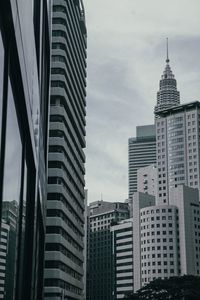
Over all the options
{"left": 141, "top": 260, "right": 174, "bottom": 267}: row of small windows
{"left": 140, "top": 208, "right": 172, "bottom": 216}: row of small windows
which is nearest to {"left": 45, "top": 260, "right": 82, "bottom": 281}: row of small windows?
{"left": 141, "top": 260, "right": 174, "bottom": 267}: row of small windows

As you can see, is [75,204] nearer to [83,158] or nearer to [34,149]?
[83,158]

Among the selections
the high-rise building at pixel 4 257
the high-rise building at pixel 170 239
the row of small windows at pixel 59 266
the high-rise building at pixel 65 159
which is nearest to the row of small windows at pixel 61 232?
the high-rise building at pixel 65 159

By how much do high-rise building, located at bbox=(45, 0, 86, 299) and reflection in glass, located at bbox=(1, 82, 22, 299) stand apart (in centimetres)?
7061

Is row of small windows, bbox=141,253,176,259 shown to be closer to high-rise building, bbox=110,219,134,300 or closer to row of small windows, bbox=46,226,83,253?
high-rise building, bbox=110,219,134,300

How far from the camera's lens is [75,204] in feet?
333

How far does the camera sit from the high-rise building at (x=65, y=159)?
8244cm

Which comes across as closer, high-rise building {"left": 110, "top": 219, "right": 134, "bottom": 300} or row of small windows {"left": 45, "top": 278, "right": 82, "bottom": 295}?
row of small windows {"left": 45, "top": 278, "right": 82, "bottom": 295}

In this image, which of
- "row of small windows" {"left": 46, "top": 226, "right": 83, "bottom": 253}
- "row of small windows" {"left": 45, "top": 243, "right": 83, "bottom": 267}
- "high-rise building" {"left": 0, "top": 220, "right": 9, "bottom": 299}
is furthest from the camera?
"row of small windows" {"left": 46, "top": 226, "right": 83, "bottom": 253}

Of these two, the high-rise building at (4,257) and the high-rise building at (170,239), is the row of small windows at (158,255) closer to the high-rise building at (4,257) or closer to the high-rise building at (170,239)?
the high-rise building at (170,239)

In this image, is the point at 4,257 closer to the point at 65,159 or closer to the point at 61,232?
the point at 61,232

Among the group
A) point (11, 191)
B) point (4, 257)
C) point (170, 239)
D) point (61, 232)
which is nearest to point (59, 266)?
point (61, 232)

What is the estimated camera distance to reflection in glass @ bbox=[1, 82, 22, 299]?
9292 millimetres

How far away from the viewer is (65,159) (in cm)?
9006

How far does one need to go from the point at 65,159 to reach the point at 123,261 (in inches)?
4430
